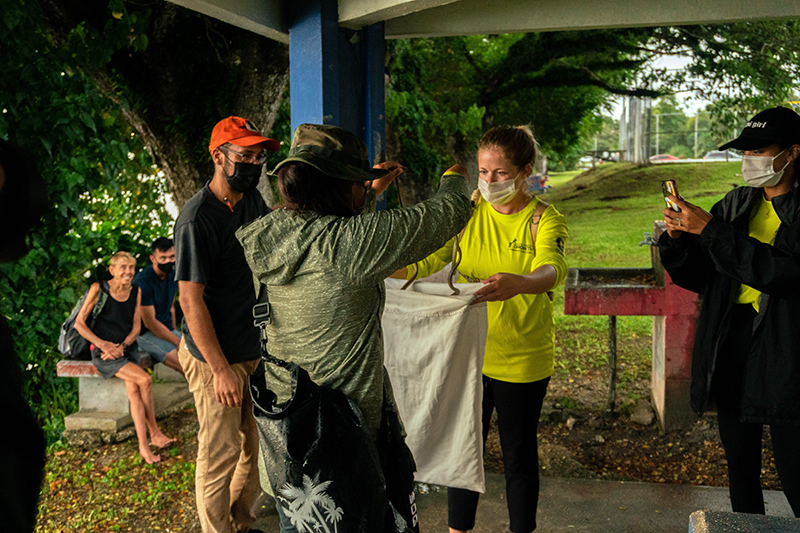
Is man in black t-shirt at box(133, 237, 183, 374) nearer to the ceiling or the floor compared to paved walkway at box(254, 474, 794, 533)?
nearer to the ceiling

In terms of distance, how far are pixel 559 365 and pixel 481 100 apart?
256 inches

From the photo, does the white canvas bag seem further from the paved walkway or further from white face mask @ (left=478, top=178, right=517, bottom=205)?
the paved walkway

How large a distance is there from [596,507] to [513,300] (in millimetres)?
1719

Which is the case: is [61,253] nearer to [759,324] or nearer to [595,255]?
[759,324]

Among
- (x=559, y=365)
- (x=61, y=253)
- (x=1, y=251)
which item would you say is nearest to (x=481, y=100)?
(x=559, y=365)

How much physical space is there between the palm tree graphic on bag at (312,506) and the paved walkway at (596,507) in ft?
6.10

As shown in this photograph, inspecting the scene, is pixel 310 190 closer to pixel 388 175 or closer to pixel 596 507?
pixel 388 175

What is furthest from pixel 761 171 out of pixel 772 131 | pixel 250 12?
pixel 250 12

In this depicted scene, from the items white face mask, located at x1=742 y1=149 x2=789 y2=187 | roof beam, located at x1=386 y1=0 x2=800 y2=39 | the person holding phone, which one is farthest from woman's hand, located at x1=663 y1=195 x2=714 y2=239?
roof beam, located at x1=386 y1=0 x2=800 y2=39

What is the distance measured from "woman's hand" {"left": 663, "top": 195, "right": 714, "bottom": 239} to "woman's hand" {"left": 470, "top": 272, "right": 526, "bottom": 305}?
732 mm

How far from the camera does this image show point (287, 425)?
77.0 inches

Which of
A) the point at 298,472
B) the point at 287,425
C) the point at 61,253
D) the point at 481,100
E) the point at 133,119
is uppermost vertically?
the point at 481,100

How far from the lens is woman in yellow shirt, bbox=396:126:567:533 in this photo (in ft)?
9.27

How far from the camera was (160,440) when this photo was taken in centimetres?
522
